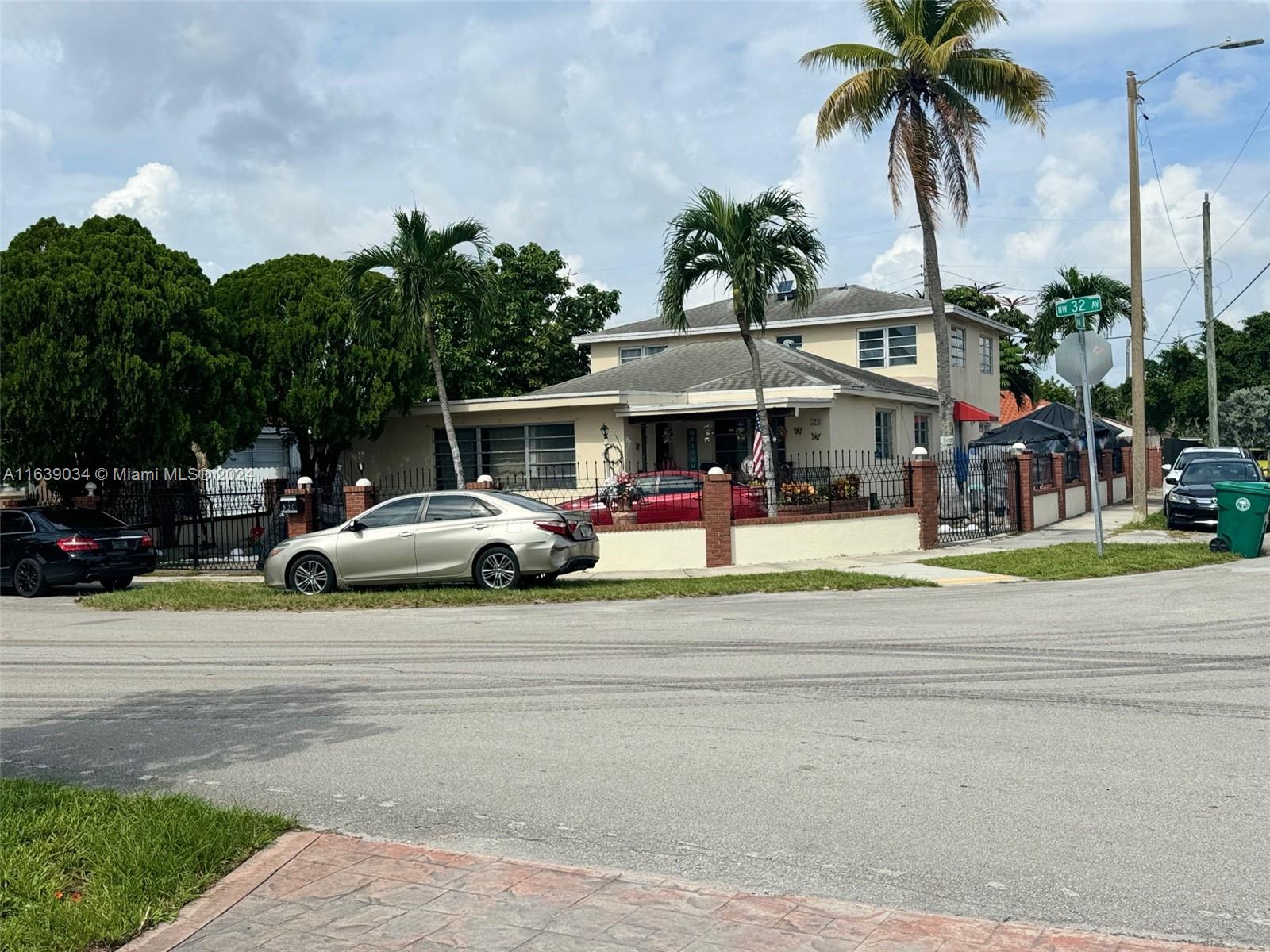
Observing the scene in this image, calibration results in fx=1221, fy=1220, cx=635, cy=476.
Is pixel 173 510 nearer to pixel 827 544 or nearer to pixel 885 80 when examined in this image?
pixel 827 544

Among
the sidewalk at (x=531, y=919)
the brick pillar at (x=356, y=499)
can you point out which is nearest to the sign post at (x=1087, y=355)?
the brick pillar at (x=356, y=499)

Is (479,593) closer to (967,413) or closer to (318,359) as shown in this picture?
(318,359)

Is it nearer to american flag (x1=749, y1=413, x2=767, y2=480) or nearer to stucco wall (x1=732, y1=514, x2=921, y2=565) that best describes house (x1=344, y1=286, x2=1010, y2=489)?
american flag (x1=749, y1=413, x2=767, y2=480)

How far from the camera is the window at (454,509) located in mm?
16609

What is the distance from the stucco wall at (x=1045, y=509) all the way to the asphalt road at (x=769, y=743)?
13.4m

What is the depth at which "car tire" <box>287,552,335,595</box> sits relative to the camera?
17109mm

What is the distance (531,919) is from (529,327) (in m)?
40.4

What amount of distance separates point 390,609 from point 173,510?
32.7 ft

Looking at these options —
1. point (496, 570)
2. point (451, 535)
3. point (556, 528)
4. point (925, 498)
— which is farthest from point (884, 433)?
point (451, 535)

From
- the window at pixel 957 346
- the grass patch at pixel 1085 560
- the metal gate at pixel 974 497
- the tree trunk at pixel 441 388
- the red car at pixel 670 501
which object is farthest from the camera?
the window at pixel 957 346

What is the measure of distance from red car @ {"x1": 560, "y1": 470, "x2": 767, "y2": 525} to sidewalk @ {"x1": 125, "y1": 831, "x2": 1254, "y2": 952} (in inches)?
619

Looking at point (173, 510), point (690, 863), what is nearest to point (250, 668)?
point (690, 863)

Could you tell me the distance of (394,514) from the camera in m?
16.9

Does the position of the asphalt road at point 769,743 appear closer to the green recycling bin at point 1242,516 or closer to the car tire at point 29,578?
the green recycling bin at point 1242,516
